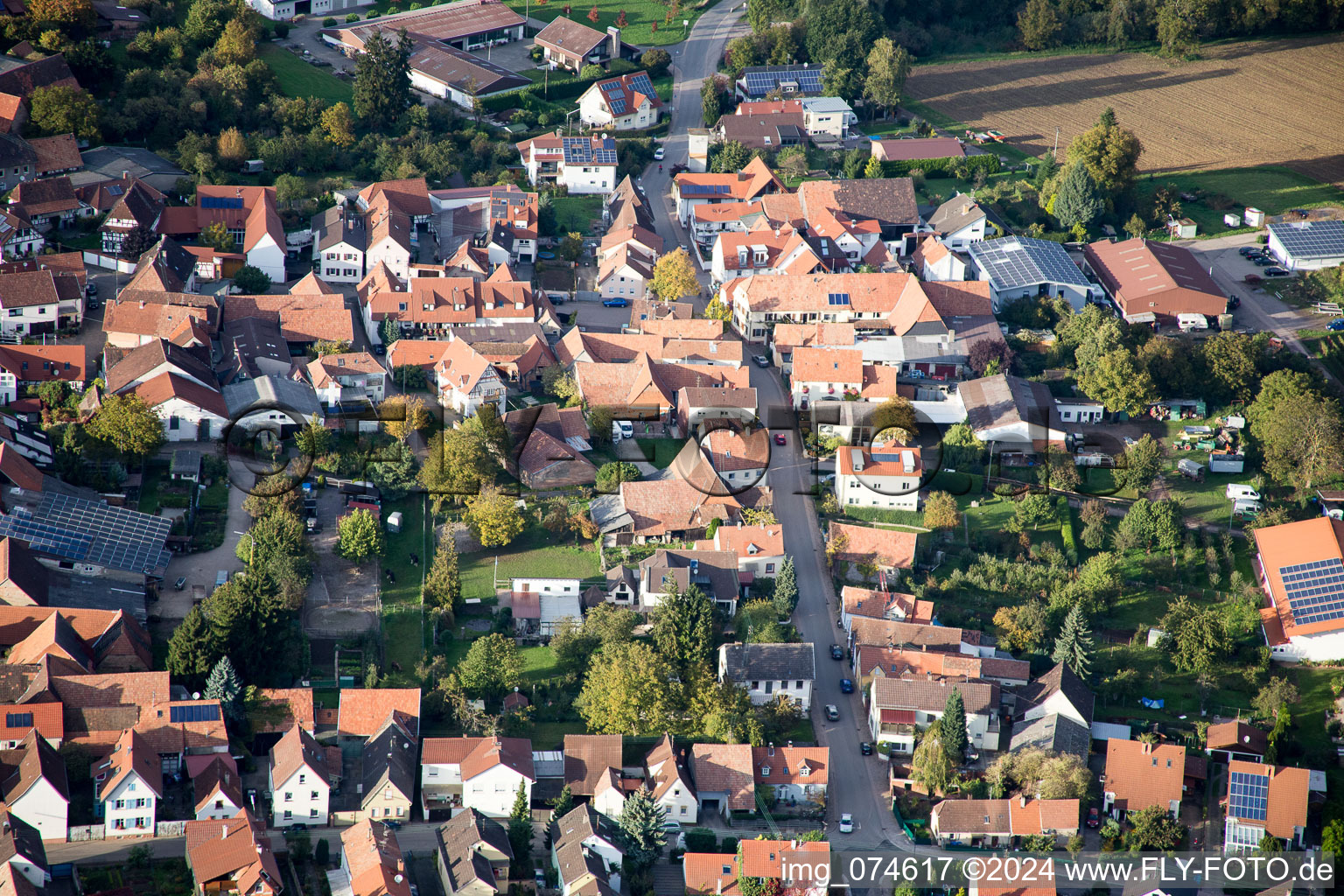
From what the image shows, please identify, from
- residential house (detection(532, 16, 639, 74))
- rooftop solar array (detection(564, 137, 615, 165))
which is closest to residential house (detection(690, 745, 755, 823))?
rooftop solar array (detection(564, 137, 615, 165))

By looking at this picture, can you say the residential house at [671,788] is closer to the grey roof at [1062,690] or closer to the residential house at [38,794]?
the grey roof at [1062,690]

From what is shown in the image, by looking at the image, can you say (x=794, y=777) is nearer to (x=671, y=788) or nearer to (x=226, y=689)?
(x=671, y=788)

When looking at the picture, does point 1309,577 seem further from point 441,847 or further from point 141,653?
point 141,653

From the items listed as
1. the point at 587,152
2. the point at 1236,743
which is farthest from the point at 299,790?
the point at 587,152

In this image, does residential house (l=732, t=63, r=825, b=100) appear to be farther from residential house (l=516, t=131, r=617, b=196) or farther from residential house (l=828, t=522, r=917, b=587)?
residential house (l=828, t=522, r=917, b=587)

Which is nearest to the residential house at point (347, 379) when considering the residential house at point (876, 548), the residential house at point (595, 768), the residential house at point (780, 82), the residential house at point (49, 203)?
the residential house at point (49, 203)
